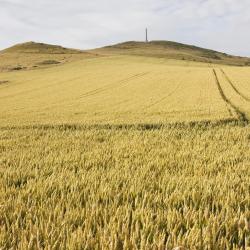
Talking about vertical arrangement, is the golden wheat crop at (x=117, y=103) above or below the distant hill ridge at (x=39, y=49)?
below

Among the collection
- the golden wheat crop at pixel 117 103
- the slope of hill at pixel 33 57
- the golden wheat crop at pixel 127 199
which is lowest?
the golden wheat crop at pixel 117 103

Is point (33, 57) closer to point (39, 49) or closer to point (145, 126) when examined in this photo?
point (39, 49)

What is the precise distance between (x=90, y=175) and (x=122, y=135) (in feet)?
18.6

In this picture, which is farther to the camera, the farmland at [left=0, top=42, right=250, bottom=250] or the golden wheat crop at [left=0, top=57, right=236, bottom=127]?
the golden wheat crop at [left=0, top=57, right=236, bottom=127]

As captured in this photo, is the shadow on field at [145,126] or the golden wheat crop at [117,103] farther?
the golden wheat crop at [117,103]

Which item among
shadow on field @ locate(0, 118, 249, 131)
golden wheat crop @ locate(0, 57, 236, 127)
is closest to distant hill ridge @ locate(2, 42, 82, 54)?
golden wheat crop @ locate(0, 57, 236, 127)

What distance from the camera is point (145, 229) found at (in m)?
3.29

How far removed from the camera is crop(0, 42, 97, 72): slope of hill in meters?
84.0

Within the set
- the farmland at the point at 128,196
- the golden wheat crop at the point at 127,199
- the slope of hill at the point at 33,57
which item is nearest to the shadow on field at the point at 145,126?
the farmland at the point at 128,196

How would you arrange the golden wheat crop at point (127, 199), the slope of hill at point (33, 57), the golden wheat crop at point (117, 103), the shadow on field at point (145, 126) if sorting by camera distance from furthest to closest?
the slope of hill at point (33, 57) < the golden wheat crop at point (117, 103) < the shadow on field at point (145, 126) < the golden wheat crop at point (127, 199)

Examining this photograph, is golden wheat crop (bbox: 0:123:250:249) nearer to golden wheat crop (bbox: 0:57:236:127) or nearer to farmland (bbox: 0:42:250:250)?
farmland (bbox: 0:42:250:250)

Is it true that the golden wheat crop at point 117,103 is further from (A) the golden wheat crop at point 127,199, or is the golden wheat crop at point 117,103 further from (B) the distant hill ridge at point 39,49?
(B) the distant hill ridge at point 39,49

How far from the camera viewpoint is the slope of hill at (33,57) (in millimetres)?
84000

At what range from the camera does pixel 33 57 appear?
98625 mm
